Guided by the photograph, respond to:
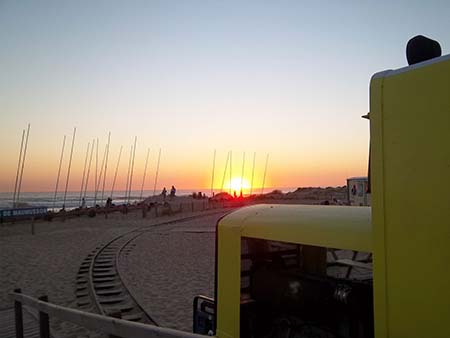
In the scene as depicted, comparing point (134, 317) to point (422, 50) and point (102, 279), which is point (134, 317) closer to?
point (102, 279)

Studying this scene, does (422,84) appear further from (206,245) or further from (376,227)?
(206,245)

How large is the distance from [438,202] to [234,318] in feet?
6.64

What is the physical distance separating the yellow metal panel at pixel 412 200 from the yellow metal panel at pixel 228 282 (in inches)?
56.3

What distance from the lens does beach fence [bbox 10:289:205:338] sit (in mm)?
2884

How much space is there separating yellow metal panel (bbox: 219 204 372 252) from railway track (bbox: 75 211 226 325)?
6.63 feet

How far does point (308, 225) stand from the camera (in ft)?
9.39

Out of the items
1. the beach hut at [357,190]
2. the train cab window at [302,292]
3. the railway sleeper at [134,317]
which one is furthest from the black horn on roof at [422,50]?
the beach hut at [357,190]

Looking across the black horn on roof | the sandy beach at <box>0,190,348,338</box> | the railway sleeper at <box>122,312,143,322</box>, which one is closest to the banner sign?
the sandy beach at <box>0,190,348,338</box>

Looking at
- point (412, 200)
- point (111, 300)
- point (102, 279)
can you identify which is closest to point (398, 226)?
point (412, 200)

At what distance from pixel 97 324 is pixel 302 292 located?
1937 millimetres

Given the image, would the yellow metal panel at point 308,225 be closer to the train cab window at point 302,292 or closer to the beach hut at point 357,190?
the train cab window at point 302,292

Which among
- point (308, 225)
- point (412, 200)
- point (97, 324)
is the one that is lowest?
point (97, 324)

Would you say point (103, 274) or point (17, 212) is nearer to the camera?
point (103, 274)

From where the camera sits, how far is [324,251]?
3.84 meters
